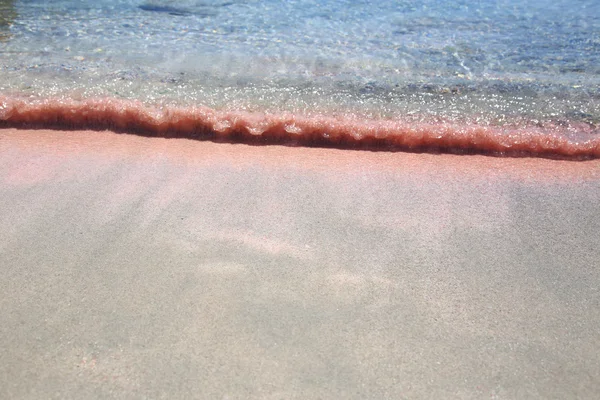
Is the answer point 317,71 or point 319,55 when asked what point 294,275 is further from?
point 319,55

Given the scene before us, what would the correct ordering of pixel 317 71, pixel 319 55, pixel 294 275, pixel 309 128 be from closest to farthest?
pixel 294 275, pixel 309 128, pixel 317 71, pixel 319 55

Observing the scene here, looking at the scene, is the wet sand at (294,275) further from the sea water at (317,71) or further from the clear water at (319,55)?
the clear water at (319,55)

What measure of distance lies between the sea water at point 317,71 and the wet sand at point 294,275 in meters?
0.29

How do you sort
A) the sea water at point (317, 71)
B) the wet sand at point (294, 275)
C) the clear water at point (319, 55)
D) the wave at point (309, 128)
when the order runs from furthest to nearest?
the clear water at point (319, 55) → the sea water at point (317, 71) → the wave at point (309, 128) → the wet sand at point (294, 275)

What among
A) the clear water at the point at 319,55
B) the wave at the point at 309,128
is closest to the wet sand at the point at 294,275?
the wave at the point at 309,128

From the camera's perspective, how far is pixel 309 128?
3109 millimetres

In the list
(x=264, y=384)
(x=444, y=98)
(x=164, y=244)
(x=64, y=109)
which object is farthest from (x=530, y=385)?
(x=64, y=109)

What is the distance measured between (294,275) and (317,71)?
2.45 m

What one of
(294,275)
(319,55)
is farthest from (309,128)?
(319,55)

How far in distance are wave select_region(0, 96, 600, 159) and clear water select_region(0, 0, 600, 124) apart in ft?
0.62

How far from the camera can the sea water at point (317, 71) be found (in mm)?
3137

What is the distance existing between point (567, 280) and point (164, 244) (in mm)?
1668

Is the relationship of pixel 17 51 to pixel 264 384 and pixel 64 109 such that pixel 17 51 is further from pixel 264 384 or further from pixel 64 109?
pixel 264 384

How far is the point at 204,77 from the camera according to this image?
388 cm
